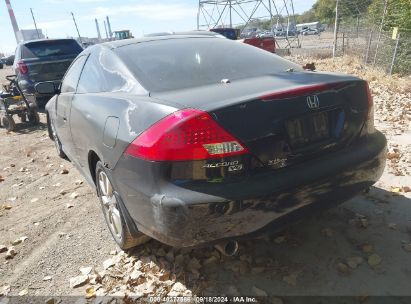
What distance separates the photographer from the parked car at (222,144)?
2.10 meters

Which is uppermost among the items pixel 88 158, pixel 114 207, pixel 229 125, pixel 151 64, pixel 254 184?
→ pixel 151 64

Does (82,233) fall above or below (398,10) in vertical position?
below

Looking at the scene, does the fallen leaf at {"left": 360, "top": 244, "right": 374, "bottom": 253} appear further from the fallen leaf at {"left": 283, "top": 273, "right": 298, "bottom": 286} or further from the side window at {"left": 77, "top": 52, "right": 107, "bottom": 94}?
the side window at {"left": 77, "top": 52, "right": 107, "bottom": 94}

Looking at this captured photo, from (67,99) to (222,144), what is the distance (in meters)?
2.47

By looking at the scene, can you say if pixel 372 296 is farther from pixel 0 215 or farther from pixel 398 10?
pixel 398 10

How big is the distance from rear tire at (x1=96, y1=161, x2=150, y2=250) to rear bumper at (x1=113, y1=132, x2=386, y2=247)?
226 millimetres

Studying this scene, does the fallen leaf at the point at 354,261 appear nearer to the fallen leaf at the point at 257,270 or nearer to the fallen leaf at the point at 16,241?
the fallen leaf at the point at 257,270

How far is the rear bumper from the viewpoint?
2078 mm

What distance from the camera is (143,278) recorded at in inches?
110

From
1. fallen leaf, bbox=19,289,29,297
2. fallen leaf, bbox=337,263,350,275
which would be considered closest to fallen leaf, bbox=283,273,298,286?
fallen leaf, bbox=337,263,350,275

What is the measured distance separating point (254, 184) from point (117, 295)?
135 cm

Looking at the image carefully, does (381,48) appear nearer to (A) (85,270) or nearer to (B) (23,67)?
(B) (23,67)

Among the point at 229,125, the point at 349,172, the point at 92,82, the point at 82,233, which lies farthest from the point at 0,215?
the point at 349,172

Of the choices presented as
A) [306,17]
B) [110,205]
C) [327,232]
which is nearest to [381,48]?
[327,232]
